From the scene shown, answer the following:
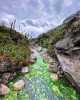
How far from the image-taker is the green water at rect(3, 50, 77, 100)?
30.1 ft

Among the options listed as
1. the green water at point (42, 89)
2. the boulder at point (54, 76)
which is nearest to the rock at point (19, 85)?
the green water at point (42, 89)

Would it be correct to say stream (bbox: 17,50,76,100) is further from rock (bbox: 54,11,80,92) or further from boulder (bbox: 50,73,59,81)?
rock (bbox: 54,11,80,92)

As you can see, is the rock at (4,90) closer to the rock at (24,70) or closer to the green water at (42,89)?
the green water at (42,89)

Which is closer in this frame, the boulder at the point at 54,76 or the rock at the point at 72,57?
the rock at the point at 72,57

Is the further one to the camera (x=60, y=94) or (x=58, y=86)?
(x=58, y=86)

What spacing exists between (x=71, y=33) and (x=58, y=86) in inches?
146

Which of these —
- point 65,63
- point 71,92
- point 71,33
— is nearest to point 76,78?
point 71,92

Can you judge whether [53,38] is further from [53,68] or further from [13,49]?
[53,68]

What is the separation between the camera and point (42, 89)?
388 inches

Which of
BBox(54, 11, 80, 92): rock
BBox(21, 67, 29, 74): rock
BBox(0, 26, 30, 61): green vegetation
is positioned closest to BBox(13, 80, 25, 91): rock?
BBox(21, 67, 29, 74): rock

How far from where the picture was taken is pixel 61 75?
11.1 meters

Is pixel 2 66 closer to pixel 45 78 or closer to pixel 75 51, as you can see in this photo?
pixel 45 78

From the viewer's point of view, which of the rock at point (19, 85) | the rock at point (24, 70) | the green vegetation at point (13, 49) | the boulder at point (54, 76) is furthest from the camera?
the green vegetation at point (13, 49)

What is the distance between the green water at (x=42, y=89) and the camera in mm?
9160
